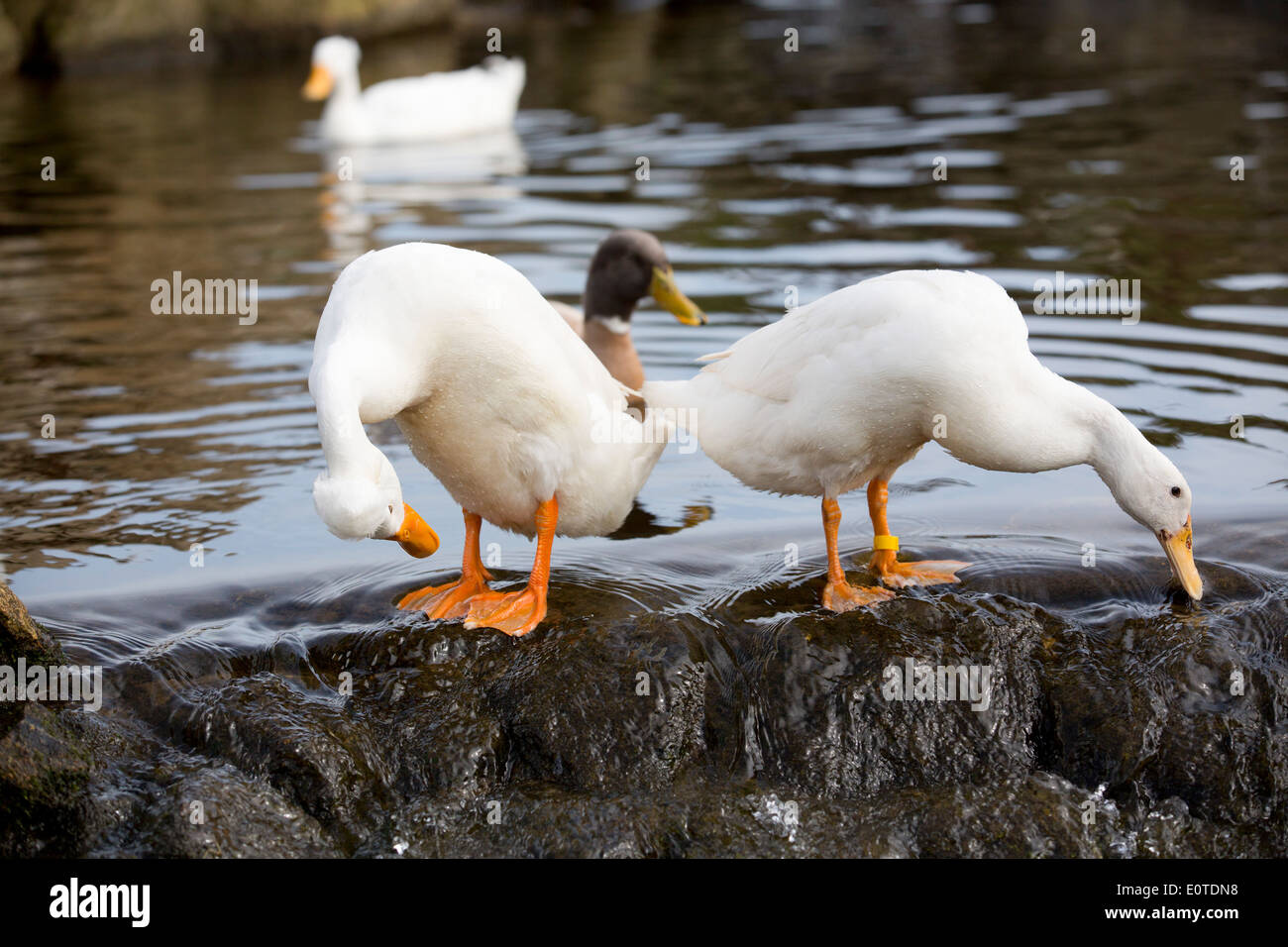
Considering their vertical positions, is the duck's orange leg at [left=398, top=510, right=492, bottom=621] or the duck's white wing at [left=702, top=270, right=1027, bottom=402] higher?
the duck's white wing at [left=702, top=270, right=1027, bottom=402]

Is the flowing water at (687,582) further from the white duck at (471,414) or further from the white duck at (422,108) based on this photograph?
the white duck at (422,108)

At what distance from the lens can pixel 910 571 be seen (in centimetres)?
592

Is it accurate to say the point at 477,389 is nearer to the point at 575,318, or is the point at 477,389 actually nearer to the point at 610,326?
the point at 610,326

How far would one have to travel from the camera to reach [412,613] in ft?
19.1

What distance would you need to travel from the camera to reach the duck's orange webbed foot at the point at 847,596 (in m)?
5.62

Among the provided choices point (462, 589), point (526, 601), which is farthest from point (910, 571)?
point (462, 589)

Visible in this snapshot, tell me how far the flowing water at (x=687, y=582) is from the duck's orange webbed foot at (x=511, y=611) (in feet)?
0.21

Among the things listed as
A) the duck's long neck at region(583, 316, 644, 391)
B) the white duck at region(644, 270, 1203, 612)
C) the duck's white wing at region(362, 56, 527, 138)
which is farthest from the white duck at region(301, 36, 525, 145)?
the white duck at region(644, 270, 1203, 612)

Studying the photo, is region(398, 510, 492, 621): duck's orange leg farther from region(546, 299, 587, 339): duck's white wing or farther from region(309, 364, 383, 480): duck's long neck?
region(546, 299, 587, 339): duck's white wing

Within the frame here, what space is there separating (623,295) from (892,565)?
9.69 feet

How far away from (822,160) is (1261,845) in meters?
11.3

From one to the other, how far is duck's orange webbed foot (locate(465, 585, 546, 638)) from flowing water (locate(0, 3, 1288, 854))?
0.21ft

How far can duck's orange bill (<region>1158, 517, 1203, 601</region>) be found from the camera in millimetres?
5473
